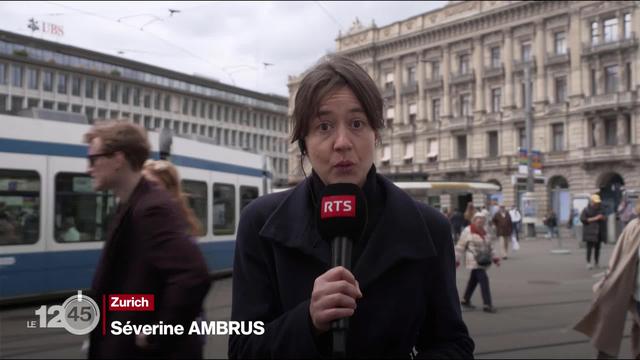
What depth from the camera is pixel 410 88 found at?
59.6 metres

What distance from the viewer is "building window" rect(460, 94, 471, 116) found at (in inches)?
2229

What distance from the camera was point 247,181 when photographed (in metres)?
15.4

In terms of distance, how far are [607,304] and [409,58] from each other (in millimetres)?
56313

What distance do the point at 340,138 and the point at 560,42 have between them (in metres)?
52.9

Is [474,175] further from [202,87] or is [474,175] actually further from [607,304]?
[607,304]

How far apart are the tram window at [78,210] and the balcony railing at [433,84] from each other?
5070 centimetres

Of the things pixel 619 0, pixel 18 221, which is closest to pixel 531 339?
pixel 18 221

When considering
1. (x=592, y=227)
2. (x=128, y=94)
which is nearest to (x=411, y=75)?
(x=592, y=227)

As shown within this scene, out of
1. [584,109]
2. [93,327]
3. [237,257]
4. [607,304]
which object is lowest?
[607,304]

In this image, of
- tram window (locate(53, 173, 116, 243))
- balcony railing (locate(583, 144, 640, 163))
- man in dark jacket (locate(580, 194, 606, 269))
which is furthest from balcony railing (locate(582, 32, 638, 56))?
tram window (locate(53, 173, 116, 243))

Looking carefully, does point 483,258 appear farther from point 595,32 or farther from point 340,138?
point 595,32

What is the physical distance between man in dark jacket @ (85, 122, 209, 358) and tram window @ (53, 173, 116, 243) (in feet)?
23.9

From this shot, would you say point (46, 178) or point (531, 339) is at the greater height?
point (46, 178)

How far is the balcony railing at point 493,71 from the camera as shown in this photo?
53438 mm
